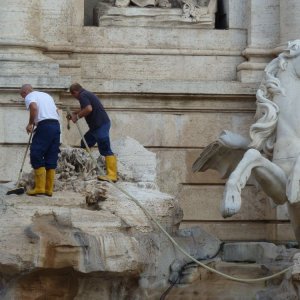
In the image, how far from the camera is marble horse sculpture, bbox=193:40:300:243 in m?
15.5

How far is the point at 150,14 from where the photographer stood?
1992 centimetres

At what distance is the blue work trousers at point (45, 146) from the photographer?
1588 cm

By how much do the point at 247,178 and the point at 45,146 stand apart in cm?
196

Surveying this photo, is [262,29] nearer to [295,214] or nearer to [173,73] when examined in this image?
[173,73]

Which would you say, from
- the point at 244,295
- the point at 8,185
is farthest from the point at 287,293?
the point at 8,185

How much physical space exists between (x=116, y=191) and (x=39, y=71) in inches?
122

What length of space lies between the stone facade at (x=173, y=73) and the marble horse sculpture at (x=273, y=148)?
1975 mm

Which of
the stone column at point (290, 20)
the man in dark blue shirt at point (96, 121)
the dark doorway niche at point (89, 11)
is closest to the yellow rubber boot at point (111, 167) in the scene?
the man in dark blue shirt at point (96, 121)

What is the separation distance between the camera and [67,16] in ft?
63.8

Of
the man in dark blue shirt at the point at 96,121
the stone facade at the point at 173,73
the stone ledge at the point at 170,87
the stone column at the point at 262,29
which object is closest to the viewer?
the man in dark blue shirt at the point at 96,121

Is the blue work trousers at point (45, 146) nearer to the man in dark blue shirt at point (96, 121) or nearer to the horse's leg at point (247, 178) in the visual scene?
the man in dark blue shirt at point (96, 121)

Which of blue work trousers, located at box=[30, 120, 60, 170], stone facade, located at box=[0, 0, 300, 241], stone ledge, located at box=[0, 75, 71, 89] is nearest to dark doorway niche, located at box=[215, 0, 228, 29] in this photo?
stone facade, located at box=[0, 0, 300, 241]

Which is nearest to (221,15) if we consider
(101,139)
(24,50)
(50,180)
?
(24,50)

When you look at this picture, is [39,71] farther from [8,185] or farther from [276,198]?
[276,198]
